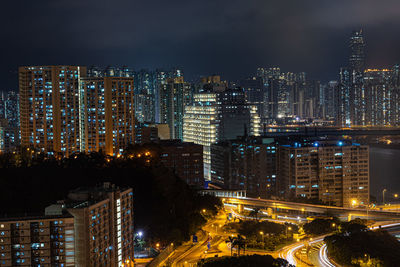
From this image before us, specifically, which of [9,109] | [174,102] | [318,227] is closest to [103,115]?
[318,227]

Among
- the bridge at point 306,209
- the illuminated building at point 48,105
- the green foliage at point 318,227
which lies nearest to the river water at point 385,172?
the bridge at point 306,209

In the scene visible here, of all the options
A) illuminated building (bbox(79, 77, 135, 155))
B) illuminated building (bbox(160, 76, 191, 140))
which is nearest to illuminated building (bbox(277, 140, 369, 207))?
illuminated building (bbox(79, 77, 135, 155))

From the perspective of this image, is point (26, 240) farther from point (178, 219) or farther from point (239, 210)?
point (239, 210)

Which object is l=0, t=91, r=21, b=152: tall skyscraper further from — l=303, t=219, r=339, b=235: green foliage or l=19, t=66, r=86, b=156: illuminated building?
l=303, t=219, r=339, b=235: green foliage

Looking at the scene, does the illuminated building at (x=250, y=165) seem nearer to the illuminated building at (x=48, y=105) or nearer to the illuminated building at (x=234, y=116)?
the illuminated building at (x=234, y=116)

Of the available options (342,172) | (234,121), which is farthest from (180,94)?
(342,172)

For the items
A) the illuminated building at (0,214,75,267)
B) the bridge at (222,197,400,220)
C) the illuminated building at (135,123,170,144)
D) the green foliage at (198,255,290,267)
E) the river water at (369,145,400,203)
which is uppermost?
the illuminated building at (135,123,170,144)
